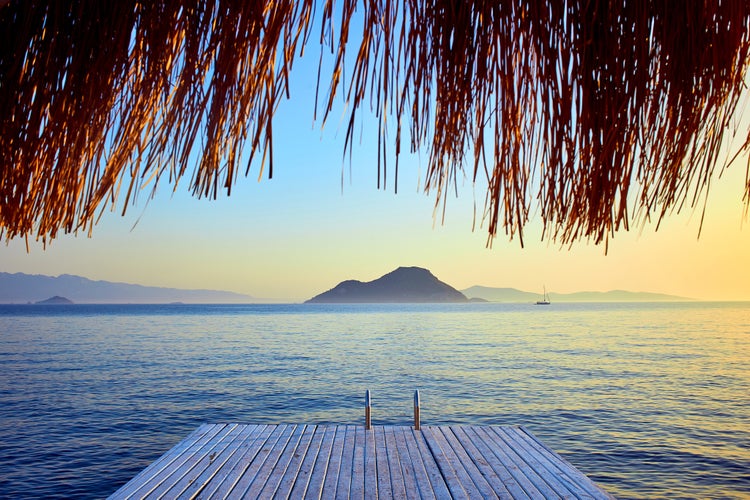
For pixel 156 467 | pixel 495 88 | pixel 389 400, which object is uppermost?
pixel 495 88

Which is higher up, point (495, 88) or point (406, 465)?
point (495, 88)

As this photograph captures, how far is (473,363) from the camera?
3578cm

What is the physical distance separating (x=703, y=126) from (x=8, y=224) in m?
1.87

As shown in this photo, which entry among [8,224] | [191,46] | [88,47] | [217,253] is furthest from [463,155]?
[217,253]

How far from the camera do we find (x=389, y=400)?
23797 millimetres

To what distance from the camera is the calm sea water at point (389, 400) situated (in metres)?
14.4

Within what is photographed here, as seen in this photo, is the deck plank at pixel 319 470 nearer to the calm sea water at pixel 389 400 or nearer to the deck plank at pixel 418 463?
the deck plank at pixel 418 463

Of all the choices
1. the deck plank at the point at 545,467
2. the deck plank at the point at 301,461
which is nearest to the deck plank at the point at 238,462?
the deck plank at the point at 301,461

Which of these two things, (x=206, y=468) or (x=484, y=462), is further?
(x=484, y=462)

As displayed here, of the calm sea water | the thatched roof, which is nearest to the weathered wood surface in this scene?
the thatched roof

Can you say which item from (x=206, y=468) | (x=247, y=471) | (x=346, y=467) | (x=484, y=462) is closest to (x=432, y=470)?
(x=484, y=462)

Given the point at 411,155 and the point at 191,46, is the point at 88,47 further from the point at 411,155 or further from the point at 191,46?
the point at 411,155

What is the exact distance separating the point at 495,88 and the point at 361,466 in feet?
19.1

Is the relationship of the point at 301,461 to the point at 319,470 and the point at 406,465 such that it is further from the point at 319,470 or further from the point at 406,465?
the point at 406,465
